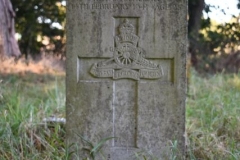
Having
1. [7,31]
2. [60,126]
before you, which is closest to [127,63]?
[60,126]

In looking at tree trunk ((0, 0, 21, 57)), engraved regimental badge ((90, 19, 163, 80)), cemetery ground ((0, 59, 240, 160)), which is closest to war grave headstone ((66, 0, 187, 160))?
engraved regimental badge ((90, 19, 163, 80))

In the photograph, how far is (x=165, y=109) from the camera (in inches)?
120

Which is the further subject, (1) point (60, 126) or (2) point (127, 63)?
(1) point (60, 126)

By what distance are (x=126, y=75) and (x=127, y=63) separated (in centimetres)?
9

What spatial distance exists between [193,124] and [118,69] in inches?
52.6

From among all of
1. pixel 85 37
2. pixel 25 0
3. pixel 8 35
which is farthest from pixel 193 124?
pixel 25 0

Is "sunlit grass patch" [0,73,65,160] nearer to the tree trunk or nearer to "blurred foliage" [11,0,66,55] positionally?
the tree trunk

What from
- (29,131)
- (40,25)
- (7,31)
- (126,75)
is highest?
(40,25)

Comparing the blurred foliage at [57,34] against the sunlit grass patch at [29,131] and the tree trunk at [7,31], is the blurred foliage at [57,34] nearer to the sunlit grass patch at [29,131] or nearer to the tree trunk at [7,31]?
the tree trunk at [7,31]

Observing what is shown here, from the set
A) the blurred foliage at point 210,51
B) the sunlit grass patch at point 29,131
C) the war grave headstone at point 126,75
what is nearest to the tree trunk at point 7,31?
the sunlit grass patch at point 29,131

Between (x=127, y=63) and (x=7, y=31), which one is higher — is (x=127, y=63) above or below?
below

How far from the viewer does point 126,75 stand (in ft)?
9.95

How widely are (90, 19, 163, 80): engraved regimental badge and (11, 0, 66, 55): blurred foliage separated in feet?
23.8

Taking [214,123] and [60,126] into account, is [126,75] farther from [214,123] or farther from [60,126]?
[214,123]
